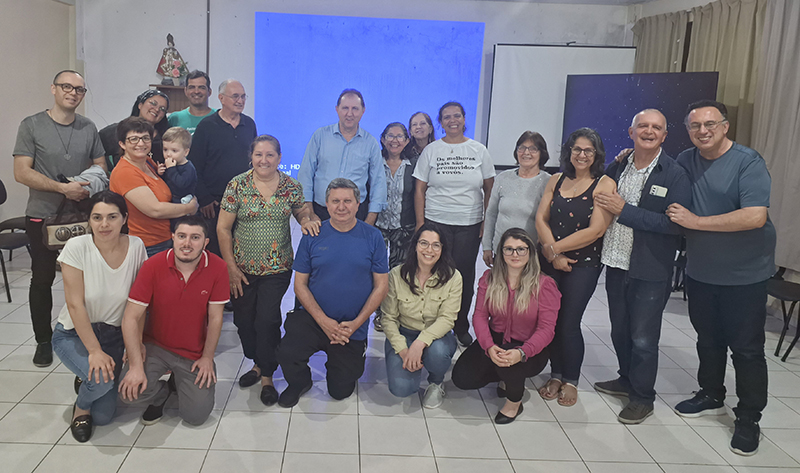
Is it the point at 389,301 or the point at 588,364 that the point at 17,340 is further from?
the point at 588,364

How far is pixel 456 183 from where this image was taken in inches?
136

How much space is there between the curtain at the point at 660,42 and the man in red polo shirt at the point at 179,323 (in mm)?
5149

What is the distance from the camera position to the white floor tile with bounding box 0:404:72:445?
7.96ft

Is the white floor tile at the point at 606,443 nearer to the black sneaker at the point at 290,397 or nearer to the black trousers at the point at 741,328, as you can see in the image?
the black trousers at the point at 741,328

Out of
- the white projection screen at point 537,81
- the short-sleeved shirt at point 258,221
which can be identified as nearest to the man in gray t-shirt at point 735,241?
the short-sleeved shirt at point 258,221

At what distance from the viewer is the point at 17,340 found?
340 centimetres

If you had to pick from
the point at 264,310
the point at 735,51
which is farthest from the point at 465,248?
the point at 735,51

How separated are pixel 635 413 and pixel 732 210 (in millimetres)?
1069

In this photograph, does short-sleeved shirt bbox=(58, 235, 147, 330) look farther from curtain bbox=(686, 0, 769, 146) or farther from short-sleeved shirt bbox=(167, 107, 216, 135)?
curtain bbox=(686, 0, 769, 146)

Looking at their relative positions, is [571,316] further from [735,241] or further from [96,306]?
[96,306]

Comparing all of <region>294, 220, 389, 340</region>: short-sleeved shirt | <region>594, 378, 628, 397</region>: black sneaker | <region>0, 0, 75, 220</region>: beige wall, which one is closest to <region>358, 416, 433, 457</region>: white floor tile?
<region>294, 220, 389, 340</region>: short-sleeved shirt

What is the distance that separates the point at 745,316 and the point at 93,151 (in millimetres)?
3391

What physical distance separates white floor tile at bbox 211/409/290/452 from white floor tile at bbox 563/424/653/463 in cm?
133

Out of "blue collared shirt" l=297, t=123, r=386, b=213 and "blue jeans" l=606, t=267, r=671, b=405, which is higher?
"blue collared shirt" l=297, t=123, r=386, b=213
